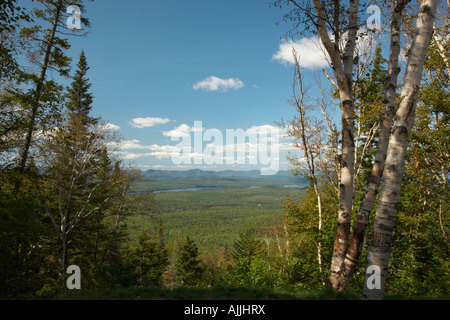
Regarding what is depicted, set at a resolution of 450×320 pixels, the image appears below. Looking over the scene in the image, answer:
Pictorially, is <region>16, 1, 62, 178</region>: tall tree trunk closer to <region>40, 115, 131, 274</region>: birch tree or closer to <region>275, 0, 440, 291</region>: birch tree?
<region>40, 115, 131, 274</region>: birch tree

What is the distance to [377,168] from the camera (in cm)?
401

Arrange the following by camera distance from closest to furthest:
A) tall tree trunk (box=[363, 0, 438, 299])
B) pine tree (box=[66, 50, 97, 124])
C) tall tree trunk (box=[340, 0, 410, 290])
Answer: tall tree trunk (box=[363, 0, 438, 299]), tall tree trunk (box=[340, 0, 410, 290]), pine tree (box=[66, 50, 97, 124])

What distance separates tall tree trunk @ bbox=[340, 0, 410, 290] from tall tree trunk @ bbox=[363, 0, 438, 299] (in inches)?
23.4

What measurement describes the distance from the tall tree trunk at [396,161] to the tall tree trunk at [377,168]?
1.95 ft

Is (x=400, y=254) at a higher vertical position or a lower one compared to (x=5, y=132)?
lower

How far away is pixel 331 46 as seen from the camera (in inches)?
161

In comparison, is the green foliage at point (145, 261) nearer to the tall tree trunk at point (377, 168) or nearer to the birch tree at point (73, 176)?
the birch tree at point (73, 176)

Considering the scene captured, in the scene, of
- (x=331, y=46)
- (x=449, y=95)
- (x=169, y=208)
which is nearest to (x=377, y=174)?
(x=331, y=46)

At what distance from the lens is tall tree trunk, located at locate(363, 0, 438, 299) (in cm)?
314

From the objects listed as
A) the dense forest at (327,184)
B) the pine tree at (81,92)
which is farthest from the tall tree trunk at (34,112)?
the pine tree at (81,92)

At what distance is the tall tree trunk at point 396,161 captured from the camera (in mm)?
3139

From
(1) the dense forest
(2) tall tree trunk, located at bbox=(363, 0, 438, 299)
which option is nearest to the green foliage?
(1) the dense forest
